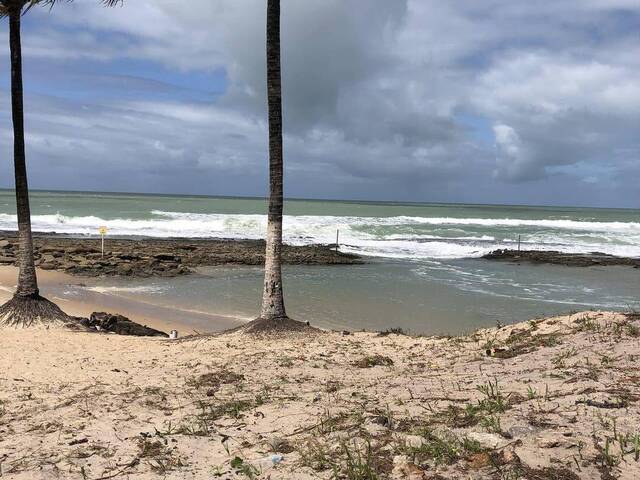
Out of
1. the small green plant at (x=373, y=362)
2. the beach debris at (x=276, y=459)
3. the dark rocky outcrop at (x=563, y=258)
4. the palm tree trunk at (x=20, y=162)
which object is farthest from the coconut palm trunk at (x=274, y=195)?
the dark rocky outcrop at (x=563, y=258)

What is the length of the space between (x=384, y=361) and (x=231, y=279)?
12963mm

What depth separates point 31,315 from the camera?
962cm

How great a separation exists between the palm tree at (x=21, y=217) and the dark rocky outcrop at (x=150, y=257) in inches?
388

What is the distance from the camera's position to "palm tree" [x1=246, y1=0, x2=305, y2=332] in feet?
28.8

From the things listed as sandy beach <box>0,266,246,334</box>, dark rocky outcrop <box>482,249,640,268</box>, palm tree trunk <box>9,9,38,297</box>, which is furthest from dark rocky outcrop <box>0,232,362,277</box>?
palm tree trunk <box>9,9,38,297</box>

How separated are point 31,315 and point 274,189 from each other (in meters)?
4.82

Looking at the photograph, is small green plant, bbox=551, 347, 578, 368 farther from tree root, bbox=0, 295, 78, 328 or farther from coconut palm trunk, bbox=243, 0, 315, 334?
tree root, bbox=0, 295, 78, 328

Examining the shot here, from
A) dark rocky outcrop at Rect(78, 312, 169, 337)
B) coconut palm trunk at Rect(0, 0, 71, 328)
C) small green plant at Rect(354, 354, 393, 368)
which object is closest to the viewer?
small green plant at Rect(354, 354, 393, 368)

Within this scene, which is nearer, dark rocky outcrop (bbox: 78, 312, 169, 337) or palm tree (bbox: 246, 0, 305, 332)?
palm tree (bbox: 246, 0, 305, 332)

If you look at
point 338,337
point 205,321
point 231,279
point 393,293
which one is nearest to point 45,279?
point 231,279

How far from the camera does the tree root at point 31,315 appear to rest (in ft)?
31.1

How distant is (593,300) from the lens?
16.2m

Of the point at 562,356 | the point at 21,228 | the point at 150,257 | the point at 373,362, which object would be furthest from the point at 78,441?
the point at 150,257

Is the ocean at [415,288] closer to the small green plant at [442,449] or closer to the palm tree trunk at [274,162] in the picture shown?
the palm tree trunk at [274,162]
